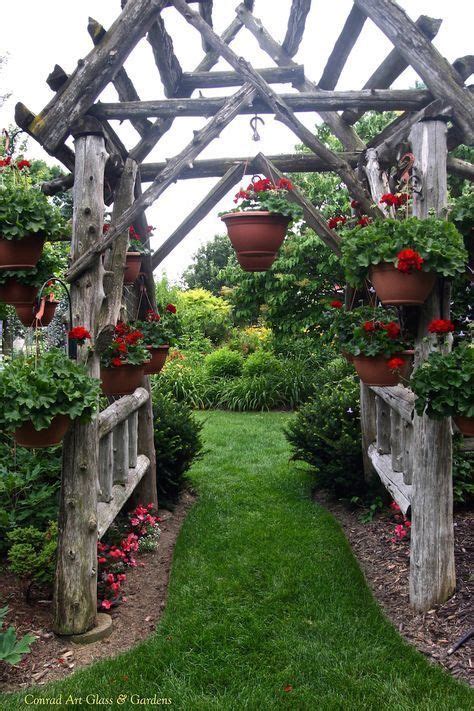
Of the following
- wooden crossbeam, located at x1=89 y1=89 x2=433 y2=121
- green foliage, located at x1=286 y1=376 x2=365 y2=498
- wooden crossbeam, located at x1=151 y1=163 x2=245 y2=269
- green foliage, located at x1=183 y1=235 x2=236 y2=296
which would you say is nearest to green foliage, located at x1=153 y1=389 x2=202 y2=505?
green foliage, located at x1=286 y1=376 x2=365 y2=498

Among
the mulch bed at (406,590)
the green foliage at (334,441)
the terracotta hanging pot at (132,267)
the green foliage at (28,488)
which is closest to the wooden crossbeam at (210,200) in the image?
the terracotta hanging pot at (132,267)

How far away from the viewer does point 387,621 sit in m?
4.15

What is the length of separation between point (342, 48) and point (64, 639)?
4.26 meters

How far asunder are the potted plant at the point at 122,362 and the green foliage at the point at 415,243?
167 cm

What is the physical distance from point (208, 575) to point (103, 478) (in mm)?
1060

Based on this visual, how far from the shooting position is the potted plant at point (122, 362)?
462cm

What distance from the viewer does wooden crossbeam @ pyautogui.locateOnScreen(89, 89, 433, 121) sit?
14.2ft

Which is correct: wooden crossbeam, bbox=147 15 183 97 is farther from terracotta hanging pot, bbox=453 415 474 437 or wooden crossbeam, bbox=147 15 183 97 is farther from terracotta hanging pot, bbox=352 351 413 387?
terracotta hanging pot, bbox=453 415 474 437

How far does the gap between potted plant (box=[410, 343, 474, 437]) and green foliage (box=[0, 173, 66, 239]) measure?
2.22 meters

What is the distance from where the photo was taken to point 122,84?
481cm

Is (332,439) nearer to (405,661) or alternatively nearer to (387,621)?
(387,621)

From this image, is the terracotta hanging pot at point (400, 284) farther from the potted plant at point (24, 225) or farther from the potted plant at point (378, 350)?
the potted plant at point (24, 225)

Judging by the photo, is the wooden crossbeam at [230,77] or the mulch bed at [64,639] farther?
the wooden crossbeam at [230,77]

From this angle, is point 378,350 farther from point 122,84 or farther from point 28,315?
point 122,84
